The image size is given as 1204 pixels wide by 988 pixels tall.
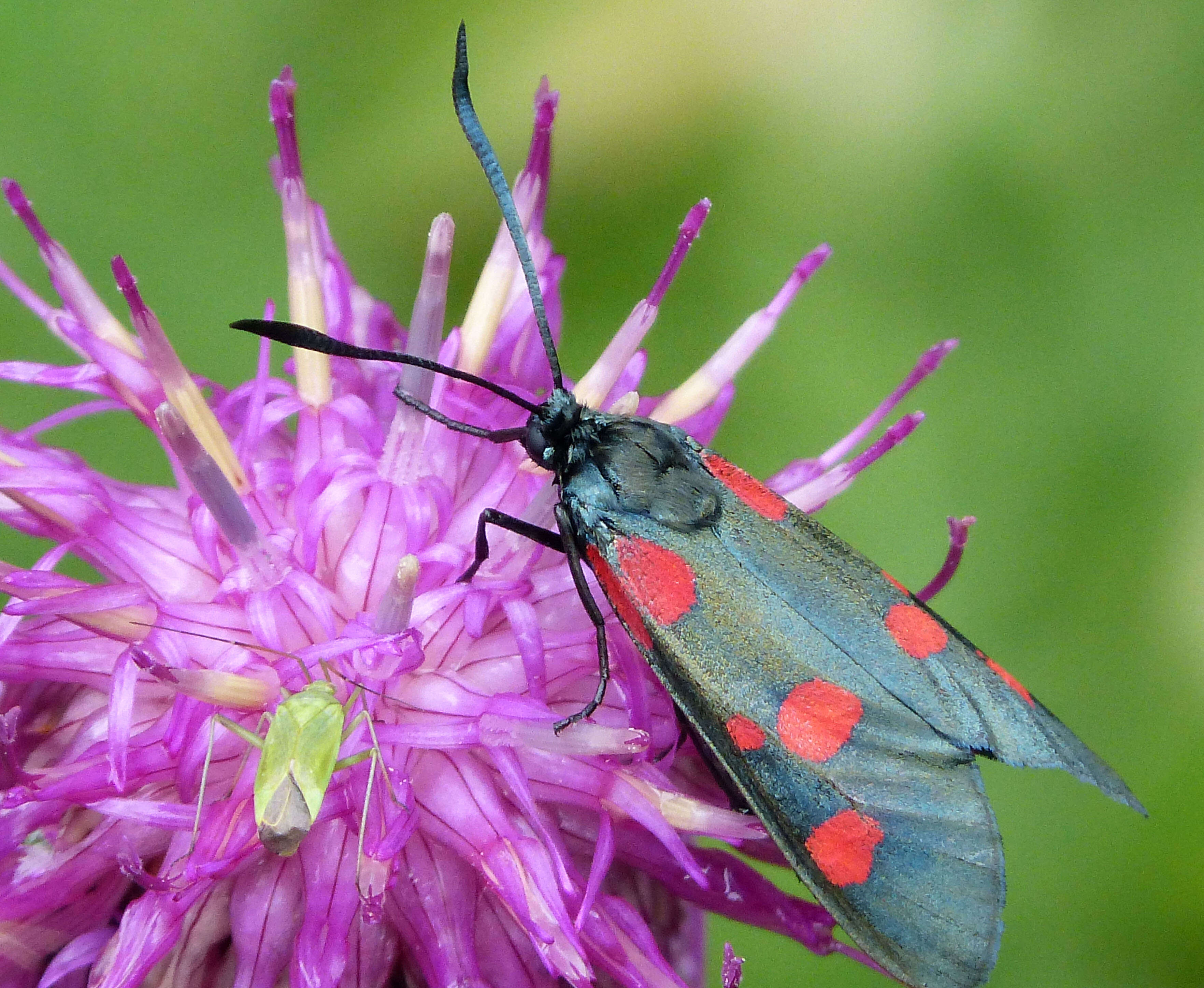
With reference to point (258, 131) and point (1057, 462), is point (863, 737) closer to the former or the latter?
point (1057, 462)

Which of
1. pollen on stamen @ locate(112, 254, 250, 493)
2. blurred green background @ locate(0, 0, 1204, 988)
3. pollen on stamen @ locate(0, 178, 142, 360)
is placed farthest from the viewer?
blurred green background @ locate(0, 0, 1204, 988)

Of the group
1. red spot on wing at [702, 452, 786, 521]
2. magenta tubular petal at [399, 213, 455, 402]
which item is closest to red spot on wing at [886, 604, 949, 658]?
red spot on wing at [702, 452, 786, 521]

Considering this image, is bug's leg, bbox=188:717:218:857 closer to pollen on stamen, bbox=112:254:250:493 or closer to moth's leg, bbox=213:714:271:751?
moth's leg, bbox=213:714:271:751

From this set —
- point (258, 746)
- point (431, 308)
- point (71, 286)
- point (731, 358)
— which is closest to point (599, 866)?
point (258, 746)

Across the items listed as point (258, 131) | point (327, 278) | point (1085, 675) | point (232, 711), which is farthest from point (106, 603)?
point (1085, 675)

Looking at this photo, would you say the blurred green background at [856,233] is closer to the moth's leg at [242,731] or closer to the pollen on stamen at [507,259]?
the pollen on stamen at [507,259]

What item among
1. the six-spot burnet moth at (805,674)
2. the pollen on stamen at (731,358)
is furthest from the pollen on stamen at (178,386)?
the pollen on stamen at (731,358)

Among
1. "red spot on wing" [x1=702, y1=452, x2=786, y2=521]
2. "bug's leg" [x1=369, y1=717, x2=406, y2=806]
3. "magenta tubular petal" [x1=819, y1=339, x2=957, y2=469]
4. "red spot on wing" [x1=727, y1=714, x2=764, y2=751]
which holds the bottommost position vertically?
"bug's leg" [x1=369, y1=717, x2=406, y2=806]
